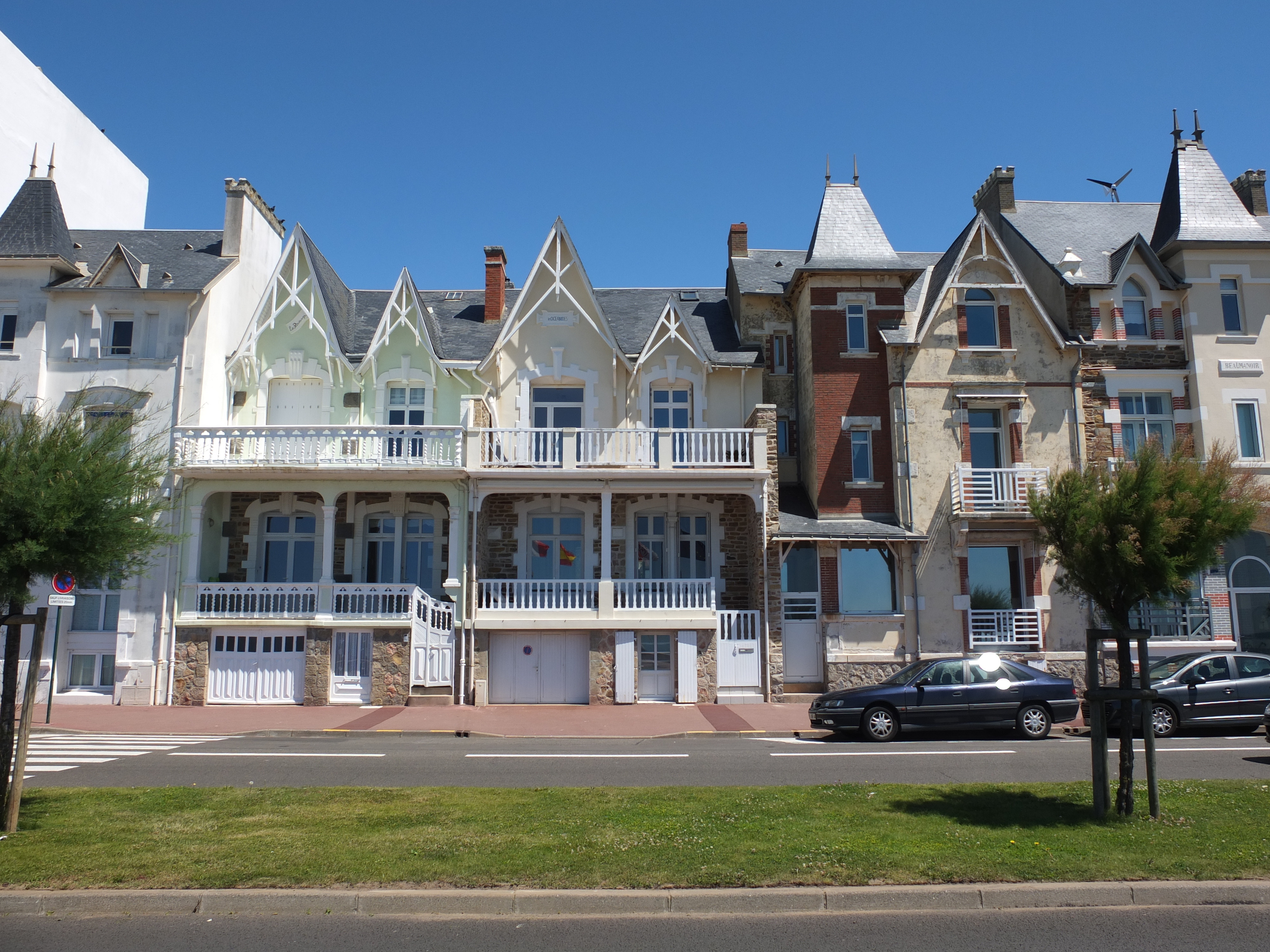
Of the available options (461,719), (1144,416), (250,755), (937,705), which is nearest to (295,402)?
(461,719)

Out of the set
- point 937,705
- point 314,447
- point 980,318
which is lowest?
point 937,705

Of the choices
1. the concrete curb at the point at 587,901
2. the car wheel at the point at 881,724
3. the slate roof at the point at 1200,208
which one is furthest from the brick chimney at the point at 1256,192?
the concrete curb at the point at 587,901

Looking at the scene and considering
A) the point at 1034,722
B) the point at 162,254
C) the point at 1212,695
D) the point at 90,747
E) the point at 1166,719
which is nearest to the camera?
the point at 90,747

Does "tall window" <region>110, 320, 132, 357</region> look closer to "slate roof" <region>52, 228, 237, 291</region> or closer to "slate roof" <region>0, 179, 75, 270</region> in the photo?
"slate roof" <region>52, 228, 237, 291</region>

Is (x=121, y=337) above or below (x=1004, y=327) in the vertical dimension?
below

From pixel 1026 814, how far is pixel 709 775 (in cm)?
383

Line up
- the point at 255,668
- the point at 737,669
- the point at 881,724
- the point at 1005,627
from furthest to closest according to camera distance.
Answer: the point at 1005,627 → the point at 737,669 → the point at 255,668 → the point at 881,724

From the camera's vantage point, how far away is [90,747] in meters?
13.9

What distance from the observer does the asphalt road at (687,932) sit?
18.7ft

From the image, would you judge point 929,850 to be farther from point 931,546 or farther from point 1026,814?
point 931,546

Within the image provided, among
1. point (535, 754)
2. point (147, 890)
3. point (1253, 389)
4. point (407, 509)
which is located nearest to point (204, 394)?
point (407, 509)

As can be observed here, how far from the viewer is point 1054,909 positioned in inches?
247

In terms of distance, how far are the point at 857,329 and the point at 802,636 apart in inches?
295

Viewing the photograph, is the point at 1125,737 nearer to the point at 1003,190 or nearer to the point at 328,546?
the point at 328,546
